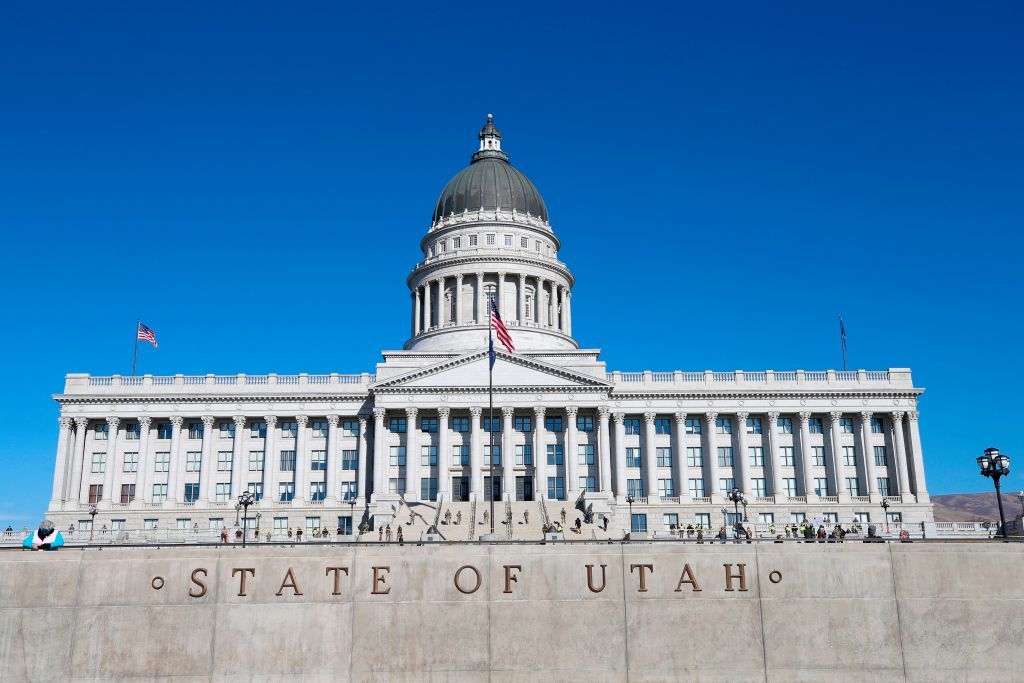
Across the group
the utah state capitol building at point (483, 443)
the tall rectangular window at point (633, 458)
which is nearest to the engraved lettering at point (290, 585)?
the utah state capitol building at point (483, 443)

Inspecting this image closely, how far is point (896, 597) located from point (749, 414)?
5909cm

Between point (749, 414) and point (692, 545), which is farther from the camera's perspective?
point (749, 414)

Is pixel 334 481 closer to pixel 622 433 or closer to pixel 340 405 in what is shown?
pixel 340 405

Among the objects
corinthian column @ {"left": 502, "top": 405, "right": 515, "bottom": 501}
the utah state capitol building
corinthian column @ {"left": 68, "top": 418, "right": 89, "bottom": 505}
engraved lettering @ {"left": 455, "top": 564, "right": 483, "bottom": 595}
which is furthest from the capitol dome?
engraved lettering @ {"left": 455, "top": 564, "right": 483, "bottom": 595}

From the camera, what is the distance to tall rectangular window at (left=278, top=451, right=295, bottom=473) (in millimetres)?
81312

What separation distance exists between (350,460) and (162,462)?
1670 centimetres

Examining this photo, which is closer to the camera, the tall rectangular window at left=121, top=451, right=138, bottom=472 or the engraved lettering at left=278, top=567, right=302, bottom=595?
the engraved lettering at left=278, top=567, right=302, bottom=595

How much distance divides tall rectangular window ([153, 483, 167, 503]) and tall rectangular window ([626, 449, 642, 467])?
40.9 m

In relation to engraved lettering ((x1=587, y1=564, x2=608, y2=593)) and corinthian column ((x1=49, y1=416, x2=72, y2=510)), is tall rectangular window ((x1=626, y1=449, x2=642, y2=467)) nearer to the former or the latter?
corinthian column ((x1=49, y1=416, x2=72, y2=510))

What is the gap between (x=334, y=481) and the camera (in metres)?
80.2

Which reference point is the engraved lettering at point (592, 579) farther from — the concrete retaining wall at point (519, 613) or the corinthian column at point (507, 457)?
the corinthian column at point (507, 457)

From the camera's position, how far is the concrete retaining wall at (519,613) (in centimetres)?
2355

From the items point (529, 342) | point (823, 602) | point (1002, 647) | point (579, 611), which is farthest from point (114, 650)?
point (529, 342)

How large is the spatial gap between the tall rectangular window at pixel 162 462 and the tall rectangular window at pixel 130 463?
1591mm
